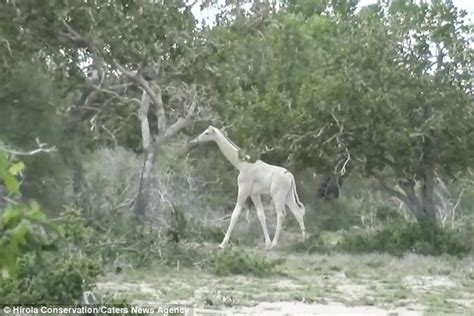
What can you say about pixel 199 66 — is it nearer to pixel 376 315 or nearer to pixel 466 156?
pixel 466 156

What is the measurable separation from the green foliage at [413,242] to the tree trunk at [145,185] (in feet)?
11.3

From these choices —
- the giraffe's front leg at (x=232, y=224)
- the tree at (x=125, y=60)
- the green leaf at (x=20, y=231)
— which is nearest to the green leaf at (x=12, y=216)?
the green leaf at (x=20, y=231)

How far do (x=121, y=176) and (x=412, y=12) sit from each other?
10.9m

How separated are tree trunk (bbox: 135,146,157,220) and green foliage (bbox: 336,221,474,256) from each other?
346cm

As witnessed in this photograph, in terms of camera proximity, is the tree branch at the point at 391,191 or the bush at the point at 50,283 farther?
the tree branch at the point at 391,191

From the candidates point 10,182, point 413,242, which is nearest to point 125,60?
point 413,242

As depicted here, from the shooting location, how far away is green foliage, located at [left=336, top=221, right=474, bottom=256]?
17.2 m

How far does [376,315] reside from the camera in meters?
9.44

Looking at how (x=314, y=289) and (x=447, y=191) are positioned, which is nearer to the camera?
(x=314, y=289)

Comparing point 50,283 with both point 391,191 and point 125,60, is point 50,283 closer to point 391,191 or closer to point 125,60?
point 125,60

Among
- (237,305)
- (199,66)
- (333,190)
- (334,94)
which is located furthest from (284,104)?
(237,305)

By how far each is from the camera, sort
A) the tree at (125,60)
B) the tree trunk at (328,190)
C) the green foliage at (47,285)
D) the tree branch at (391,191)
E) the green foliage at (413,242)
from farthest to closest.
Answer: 1. the tree trunk at (328,190)
2. the tree branch at (391,191)
3. the green foliage at (413,242)
4. the tree at (125,60)
5. the green foliage at (47,285)

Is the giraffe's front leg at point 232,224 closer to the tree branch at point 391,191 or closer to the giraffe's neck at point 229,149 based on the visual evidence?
the giraffe's neck at point 229,149

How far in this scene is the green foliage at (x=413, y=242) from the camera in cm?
1716
